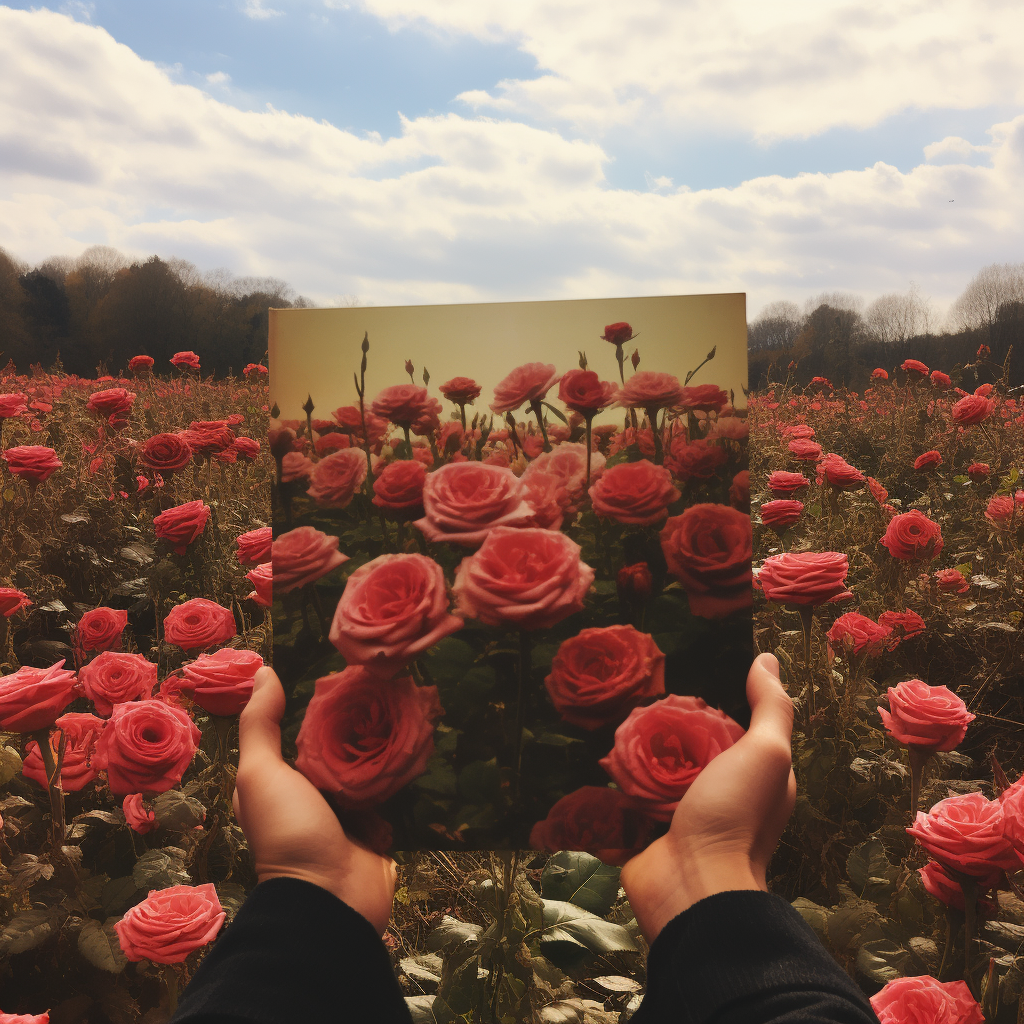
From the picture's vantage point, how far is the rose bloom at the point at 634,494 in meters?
0.99

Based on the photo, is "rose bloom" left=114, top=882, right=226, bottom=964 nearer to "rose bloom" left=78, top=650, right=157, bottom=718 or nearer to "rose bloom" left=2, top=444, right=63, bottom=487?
"rose bloom" left=78, top=650, right=157, bottom=718

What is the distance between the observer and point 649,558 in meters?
0.98

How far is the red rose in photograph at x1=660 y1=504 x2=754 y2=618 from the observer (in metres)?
0.97

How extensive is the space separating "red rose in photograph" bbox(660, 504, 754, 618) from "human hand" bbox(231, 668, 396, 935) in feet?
1.97

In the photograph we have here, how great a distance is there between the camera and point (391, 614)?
0.97 meters

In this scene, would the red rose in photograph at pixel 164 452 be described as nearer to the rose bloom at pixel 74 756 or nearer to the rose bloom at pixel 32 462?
the rose bloom at pixel 32 462

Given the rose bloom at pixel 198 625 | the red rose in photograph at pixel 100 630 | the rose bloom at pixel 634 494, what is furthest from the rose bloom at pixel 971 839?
the red rose in photograph at pixel 100 630

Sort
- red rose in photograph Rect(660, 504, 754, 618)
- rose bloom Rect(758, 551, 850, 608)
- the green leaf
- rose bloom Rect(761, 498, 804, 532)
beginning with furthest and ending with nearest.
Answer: rose bloom Rect(761, 498, 804, 532) < rose bloom Rect(758, 551, 850, 608) < the green leaf < red rose in photograph Rect(660, 504, 754, 618)

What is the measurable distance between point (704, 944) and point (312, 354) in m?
0.95

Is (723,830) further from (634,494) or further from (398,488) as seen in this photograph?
(398,488)

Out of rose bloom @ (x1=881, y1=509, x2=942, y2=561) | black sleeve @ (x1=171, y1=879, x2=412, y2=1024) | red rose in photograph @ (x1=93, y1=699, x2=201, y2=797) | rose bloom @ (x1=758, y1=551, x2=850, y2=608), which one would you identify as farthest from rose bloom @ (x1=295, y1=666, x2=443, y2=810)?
rose bloom @ (x1=881, y1=509, x2=942, y2=561)

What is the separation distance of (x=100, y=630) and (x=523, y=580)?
Answer: 163 cm

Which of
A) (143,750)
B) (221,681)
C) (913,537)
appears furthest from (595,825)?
(913,537)

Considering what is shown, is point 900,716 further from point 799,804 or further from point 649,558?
point 649,558
